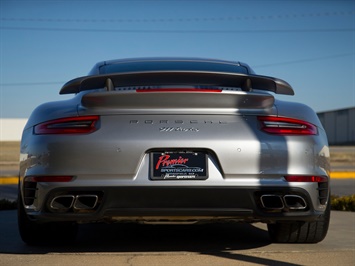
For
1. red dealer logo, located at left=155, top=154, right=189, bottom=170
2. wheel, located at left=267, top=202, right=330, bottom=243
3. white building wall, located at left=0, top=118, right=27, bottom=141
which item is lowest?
white building wall, located at left=0, top=118, right=27, bottom=141

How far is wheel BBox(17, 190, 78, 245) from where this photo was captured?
4742mm

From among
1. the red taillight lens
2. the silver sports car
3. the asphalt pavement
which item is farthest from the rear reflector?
the red taillight lens

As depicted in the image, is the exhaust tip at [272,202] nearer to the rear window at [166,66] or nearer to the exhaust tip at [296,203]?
the exhaust tip at [296,203]

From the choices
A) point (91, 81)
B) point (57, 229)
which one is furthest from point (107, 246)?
point (91, 81)

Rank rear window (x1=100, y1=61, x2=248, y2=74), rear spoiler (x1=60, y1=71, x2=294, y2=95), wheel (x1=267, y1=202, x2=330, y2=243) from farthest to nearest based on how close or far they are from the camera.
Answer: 1. rear window (x1=100, y1=61, x2=248, y2=74)
2. wheel (x1=267, y1=202, x2=330, y2=243)
3. rear spoiler (x1=60, y1=71, x2=294, y2=95)

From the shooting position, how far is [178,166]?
420cm

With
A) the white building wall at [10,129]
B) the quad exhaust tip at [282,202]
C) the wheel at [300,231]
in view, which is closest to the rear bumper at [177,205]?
the quad exhaust tip at [282,202]

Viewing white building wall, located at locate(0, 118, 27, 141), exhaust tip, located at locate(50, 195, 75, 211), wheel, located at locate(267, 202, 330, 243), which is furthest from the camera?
white building wall, located at locate(0, 118, 27, 141)

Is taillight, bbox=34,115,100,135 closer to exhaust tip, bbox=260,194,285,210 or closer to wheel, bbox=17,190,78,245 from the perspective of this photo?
wheel, bbox=17,190,78,245

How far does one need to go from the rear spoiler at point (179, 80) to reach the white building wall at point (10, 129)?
5391 centimetres

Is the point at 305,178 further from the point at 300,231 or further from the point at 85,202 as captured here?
Answer: the point at 85,202

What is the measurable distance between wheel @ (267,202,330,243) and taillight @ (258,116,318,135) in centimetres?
86

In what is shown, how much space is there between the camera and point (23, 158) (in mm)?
4625

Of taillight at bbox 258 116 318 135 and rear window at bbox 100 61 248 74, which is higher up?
rear window at bbox 100 61 248 74
